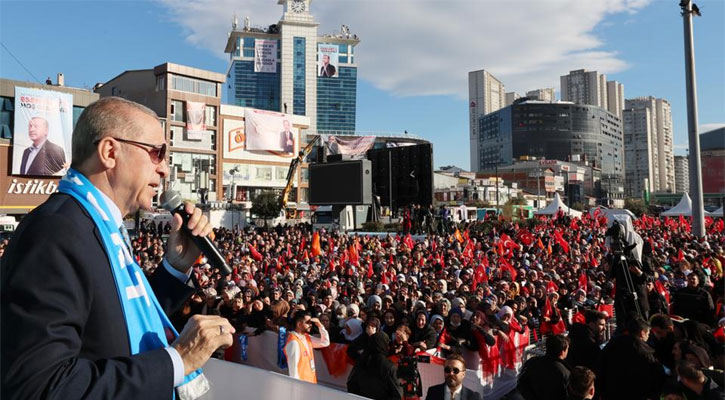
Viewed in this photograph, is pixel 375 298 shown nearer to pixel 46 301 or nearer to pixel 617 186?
pixel 46 301

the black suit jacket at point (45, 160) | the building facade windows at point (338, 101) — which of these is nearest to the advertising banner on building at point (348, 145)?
the black suit jacket at point (45, 160)

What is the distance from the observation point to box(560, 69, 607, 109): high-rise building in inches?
7446

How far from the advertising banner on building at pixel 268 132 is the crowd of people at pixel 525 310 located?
1856 inches

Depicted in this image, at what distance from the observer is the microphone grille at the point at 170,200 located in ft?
8.39

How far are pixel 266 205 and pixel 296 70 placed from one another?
57.0 m

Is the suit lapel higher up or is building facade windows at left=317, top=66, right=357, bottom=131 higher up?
building facade windows at left=317, top=66, right=357, bottom=131

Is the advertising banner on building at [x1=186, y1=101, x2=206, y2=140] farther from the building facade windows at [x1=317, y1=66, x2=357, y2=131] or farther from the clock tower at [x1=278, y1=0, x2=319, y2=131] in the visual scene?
the building facade windows at [x1=317, y1=66, x2=357, y2=131]

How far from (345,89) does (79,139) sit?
110 meters

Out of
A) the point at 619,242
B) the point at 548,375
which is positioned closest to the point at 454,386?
the point at 548,375

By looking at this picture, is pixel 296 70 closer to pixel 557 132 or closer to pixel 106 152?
pixel 557 132

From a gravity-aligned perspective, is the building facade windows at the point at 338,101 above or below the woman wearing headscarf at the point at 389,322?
above

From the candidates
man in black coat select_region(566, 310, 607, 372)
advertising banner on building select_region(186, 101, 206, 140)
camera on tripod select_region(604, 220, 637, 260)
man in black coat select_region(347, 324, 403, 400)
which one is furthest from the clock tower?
man in black coat select_region(566, 310, 607, 372)

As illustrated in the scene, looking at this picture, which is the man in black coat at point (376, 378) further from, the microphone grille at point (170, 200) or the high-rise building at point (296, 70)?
the high-rise building at point (296, 70)

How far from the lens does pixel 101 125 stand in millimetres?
1613
